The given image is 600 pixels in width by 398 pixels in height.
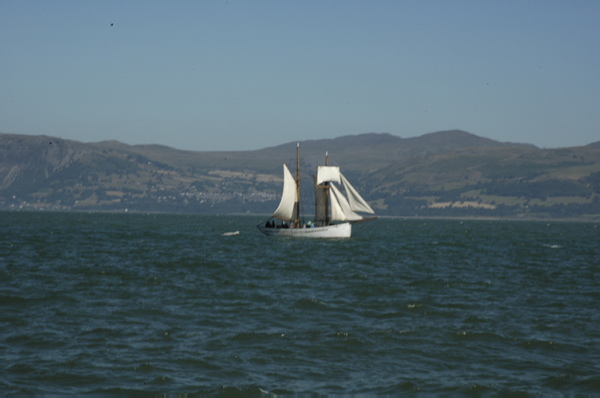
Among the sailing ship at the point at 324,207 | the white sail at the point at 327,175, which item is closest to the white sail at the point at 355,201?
the sailing ship at the point at 324,207

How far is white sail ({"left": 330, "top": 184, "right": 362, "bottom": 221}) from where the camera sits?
98.2m

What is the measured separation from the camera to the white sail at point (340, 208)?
98.2 meters

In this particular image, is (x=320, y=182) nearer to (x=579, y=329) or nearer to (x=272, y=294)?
(x=272, y=294)

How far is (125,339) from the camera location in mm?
23578

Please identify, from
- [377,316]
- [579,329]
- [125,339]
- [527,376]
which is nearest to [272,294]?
[377,316]

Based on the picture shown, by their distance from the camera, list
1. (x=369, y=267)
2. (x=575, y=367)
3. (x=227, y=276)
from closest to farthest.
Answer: (x=575, y=367) → (x=227, y=276) → (x=369, y=267)

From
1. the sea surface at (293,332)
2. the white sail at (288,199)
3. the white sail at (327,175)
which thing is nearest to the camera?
the sea surface at (293,332)

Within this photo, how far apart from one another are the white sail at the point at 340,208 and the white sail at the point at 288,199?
18.4ft

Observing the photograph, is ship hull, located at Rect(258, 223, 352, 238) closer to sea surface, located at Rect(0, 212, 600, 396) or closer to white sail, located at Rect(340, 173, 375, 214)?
white sail, located at Rect(340, 173, 375, 214)

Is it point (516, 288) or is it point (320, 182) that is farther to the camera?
point (320, 182)

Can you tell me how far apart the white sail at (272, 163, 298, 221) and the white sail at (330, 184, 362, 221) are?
18.4 ft

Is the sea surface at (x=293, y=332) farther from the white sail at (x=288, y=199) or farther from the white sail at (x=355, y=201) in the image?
the white sail at (x=288, y=199)

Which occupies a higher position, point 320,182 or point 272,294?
point 320,182

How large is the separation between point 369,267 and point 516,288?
1451cm
